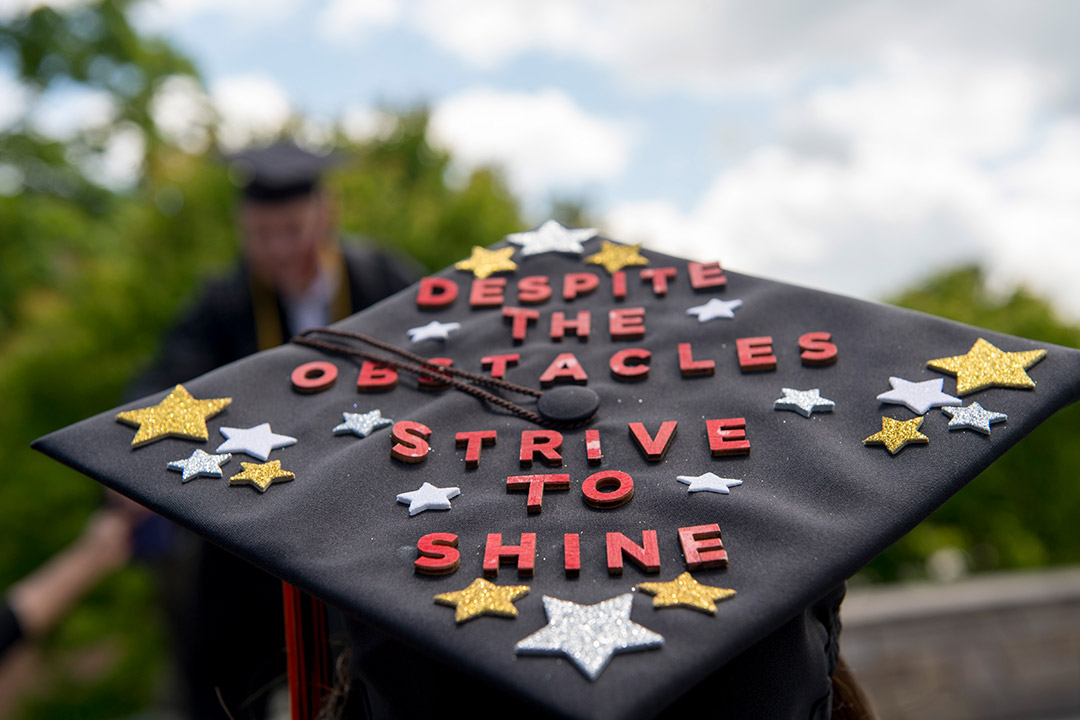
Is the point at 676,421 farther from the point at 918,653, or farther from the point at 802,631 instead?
the point at 918,653

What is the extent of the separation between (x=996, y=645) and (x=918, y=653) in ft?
1.45

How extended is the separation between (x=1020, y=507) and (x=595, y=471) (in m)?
5.01

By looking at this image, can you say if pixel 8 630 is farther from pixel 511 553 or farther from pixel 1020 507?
pixel 1020 507

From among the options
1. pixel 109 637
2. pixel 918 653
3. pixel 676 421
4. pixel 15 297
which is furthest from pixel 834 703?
pixel 15 297

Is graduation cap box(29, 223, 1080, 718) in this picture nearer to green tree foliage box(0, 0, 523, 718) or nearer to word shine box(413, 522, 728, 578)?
word shine box(413, 522, 728, 578)

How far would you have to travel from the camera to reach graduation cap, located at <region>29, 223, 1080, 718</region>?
81 cm

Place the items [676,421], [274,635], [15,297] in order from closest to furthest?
1. [676,421]
2. [274,635]
3. [15,297]

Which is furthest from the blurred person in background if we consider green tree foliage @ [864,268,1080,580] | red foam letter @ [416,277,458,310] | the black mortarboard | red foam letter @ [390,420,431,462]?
green tree foliage @ [864,268,1080,580]

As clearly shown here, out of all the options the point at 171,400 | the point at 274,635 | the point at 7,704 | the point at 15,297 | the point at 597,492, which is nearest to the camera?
the point at 597,492

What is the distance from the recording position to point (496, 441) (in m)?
1.05

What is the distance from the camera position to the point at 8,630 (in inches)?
78.6

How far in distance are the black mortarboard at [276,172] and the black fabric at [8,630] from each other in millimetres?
1446

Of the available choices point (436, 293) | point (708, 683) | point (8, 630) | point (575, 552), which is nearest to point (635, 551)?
point (575, 552)

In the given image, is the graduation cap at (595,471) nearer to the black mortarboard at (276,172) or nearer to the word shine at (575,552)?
the word shine at (575,552)
